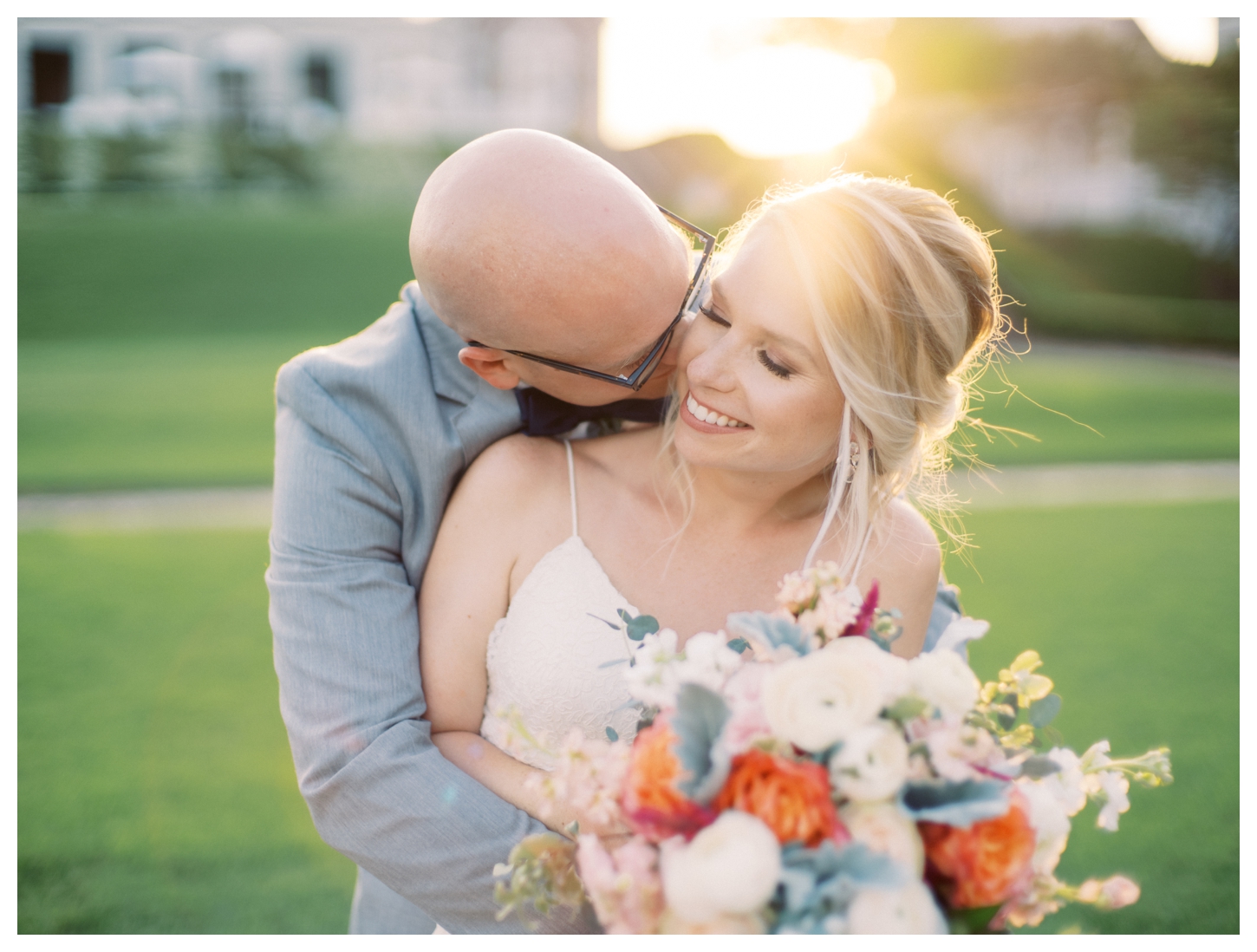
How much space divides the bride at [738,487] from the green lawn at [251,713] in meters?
2.29

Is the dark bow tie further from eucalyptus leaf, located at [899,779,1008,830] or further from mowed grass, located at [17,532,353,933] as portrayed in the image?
mowed grass, located at [17,532,353,933]

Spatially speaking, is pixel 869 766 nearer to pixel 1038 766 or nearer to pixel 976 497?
pixel 1038 766

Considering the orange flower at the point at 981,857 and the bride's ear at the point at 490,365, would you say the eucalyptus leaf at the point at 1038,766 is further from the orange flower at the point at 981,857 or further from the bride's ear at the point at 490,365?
the bride's ear at the point at 490,365

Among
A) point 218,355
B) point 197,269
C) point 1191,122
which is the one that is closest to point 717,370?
point 218,355

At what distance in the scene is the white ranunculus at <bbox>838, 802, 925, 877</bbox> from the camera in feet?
4.45

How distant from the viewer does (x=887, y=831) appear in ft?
4.48

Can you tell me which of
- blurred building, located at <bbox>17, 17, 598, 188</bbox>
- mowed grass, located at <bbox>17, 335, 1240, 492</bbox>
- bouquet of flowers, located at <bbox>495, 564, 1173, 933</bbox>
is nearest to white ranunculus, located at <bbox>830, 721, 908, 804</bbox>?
bouquet of flowers, located at <bbox>495, 564, 1173, 933</bbox>

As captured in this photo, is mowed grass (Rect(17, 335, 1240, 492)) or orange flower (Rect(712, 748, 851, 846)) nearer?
orange flower (Rect(712, 748, 851, 846))

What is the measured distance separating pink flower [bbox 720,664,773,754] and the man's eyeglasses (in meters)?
0.83

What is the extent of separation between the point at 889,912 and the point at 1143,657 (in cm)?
611

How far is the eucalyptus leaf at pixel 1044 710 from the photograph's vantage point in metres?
1.69

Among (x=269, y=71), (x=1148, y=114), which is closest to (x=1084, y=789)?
(x=1148, y=114)
